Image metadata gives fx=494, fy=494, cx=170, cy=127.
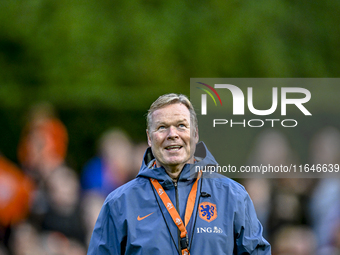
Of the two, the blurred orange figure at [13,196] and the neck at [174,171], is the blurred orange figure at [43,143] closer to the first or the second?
the blurred orange figure at [13,196]

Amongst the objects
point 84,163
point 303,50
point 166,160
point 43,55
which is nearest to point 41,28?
point 43,55

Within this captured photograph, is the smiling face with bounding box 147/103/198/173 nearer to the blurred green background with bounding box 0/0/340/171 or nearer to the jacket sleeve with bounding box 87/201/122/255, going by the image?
the jacket sleeve with bounding box 87/201/122/255

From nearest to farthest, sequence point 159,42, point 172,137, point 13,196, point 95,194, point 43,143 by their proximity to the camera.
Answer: point 172,137 < point 95,194 < point 13,196 < point 43,143 < point 159,42

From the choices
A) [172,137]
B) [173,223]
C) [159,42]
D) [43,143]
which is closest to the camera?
[173,223]

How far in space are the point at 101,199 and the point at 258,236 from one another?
336 cm

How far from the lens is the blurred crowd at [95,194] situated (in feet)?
18.9

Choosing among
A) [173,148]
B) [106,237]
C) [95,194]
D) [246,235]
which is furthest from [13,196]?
[246,235]

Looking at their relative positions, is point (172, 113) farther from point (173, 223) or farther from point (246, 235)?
point (246, 235)

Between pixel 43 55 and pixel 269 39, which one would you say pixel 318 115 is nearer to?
pixel 269 39

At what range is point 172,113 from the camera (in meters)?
3.31

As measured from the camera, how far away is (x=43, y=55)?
8109 millimetres

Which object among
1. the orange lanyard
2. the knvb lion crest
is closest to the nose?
the orange lanyard

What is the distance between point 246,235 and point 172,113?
92 centimetres

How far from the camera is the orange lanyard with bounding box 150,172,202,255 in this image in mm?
2984
